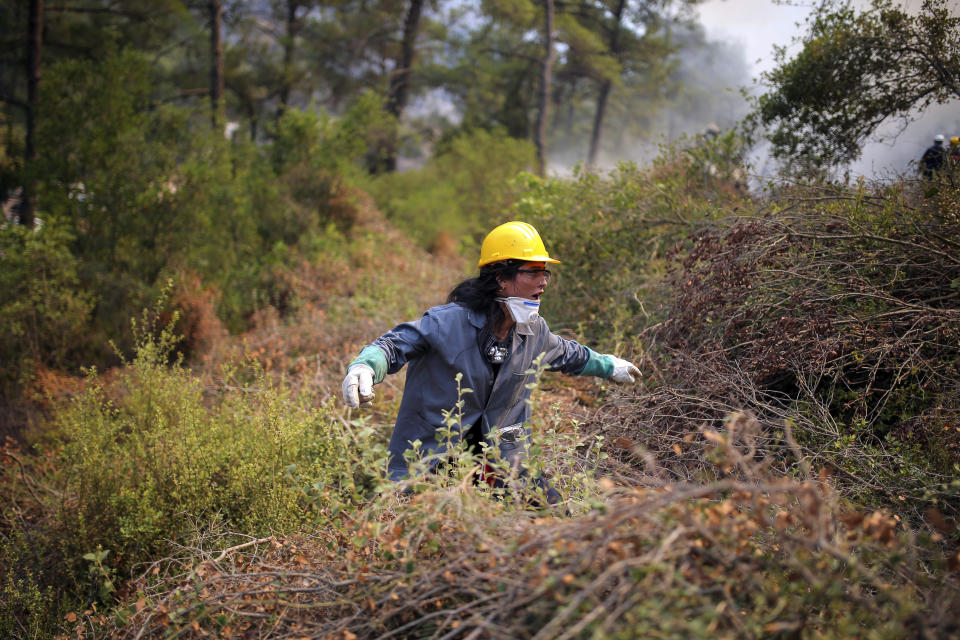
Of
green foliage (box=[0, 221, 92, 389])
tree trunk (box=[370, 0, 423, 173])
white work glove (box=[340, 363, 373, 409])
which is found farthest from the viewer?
tree trunk (box=[370, 0, 423, 173])

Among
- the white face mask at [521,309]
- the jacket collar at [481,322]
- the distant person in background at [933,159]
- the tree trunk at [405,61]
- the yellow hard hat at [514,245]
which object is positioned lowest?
the jacket collar at [481,322]

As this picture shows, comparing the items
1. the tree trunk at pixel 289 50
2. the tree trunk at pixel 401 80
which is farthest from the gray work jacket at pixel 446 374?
the tree trunk at pixel 289 50

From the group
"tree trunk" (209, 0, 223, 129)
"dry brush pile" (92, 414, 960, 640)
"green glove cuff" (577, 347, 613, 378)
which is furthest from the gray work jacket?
"tree trunk" (209, 0, 223, 129)

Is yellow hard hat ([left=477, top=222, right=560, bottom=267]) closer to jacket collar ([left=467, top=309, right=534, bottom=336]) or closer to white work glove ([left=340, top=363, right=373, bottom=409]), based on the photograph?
jacket collar ([left=467, top=309, right=534, bottom=336])

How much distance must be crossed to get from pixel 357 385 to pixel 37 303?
5.25 meters

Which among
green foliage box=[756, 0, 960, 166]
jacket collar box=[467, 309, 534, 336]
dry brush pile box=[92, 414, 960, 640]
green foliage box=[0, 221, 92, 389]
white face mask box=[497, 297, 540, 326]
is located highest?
green foliage box=[756, 0, 960, 166]

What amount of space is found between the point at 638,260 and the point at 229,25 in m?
12.1

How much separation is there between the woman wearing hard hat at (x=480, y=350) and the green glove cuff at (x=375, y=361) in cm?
5

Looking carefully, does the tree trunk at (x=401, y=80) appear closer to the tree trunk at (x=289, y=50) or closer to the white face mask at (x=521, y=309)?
the tree trunk at (x=289, y=50)

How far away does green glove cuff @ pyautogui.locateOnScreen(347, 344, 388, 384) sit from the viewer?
2818 mm

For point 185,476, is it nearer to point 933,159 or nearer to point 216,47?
point 933,159

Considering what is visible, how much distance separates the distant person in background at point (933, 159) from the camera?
4.42 metres

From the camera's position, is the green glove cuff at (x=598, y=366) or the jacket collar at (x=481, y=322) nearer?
the jacket collar at (x=481, y=322)

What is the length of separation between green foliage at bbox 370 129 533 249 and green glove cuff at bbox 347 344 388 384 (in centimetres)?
972
